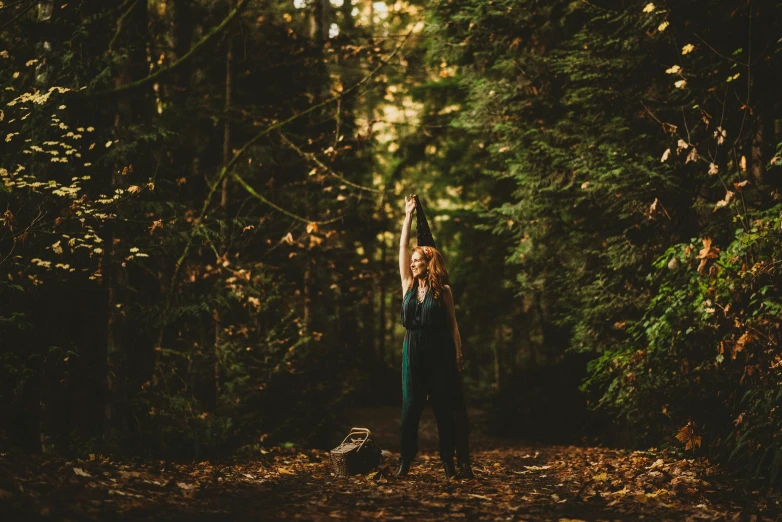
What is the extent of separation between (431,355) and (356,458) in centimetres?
151

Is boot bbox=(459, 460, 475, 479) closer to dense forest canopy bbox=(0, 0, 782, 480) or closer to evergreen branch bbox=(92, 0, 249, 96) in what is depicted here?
dense forest canopy bbox=(0, 0, 782, 480)

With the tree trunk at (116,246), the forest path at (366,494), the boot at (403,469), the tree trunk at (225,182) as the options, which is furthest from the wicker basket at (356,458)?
the tree trunk at (225,182)

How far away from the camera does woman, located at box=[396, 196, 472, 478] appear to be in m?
6.48

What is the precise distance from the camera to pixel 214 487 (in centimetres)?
581

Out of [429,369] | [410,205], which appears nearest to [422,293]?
[429,369]

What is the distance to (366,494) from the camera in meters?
5.80

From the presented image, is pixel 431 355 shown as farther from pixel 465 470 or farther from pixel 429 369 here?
pixel 465 470

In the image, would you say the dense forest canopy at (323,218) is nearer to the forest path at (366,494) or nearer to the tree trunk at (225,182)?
the tree trunk at (225,182)

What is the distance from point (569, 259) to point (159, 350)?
768cm

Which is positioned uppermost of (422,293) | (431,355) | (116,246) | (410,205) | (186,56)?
(186,56)

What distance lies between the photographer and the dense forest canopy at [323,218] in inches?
305

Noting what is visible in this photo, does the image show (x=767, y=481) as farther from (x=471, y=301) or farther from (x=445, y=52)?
(x=471, y=301)

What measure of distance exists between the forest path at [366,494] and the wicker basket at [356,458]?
0.59 feet

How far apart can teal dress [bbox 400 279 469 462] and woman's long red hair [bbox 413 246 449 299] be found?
7cm
